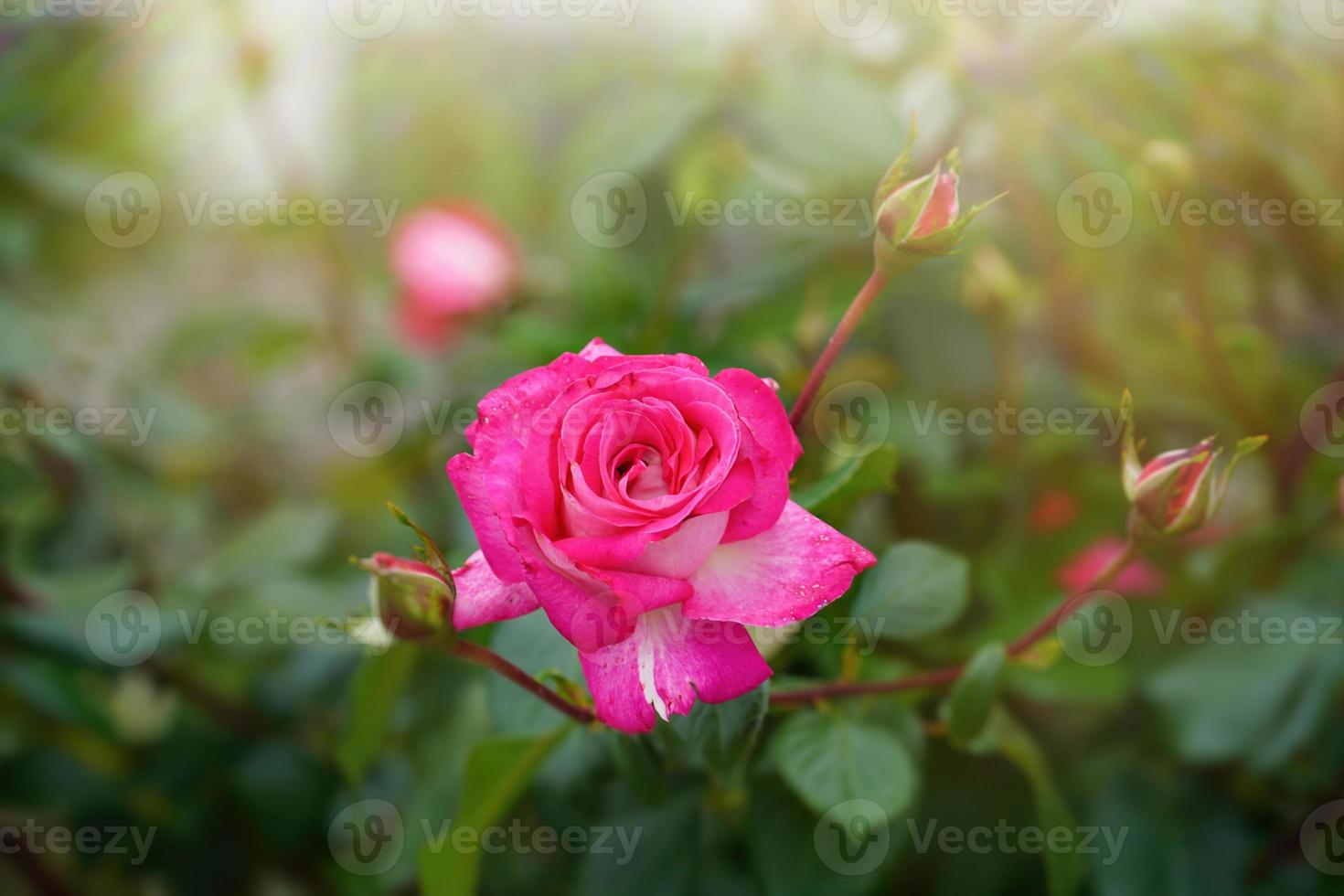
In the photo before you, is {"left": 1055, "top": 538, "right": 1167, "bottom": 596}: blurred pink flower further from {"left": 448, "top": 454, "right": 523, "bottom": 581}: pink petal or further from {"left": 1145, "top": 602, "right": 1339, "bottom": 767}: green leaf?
{"left": 448, "top": 454, "right": 523, "bottom": 581}: pink petal

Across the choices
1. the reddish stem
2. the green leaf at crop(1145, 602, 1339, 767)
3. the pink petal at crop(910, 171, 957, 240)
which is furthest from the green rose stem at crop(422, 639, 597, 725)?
the green leaf at crop(1145, 602, 1339, 767)

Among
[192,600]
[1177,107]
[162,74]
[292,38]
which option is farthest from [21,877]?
[1177,107]

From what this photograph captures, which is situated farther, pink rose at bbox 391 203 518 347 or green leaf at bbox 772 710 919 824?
pink rose at bbox 391 203 518 347

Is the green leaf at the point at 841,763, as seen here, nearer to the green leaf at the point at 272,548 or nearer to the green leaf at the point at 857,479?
the green leaf at the point at 857,479

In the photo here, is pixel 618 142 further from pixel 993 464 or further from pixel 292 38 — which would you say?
pixel 292 38

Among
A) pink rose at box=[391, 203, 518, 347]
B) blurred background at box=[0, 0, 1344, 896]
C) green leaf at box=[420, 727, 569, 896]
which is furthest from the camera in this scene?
pink rose at box=[391, 203, 518, 347]

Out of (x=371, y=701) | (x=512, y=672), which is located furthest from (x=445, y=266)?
(x=512, y=672)

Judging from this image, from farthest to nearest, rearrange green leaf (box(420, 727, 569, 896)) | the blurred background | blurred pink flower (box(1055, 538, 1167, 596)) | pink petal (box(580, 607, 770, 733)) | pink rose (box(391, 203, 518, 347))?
1. pink rose (box(391, 203, 518, 347))
2. blurred pink flower (box(1055, 538, 1167, 596))
3. the blurred background
4. green leaf (box(420, 727, 569, 896))
5. pink petal (box(580, 607, 770, 733))
